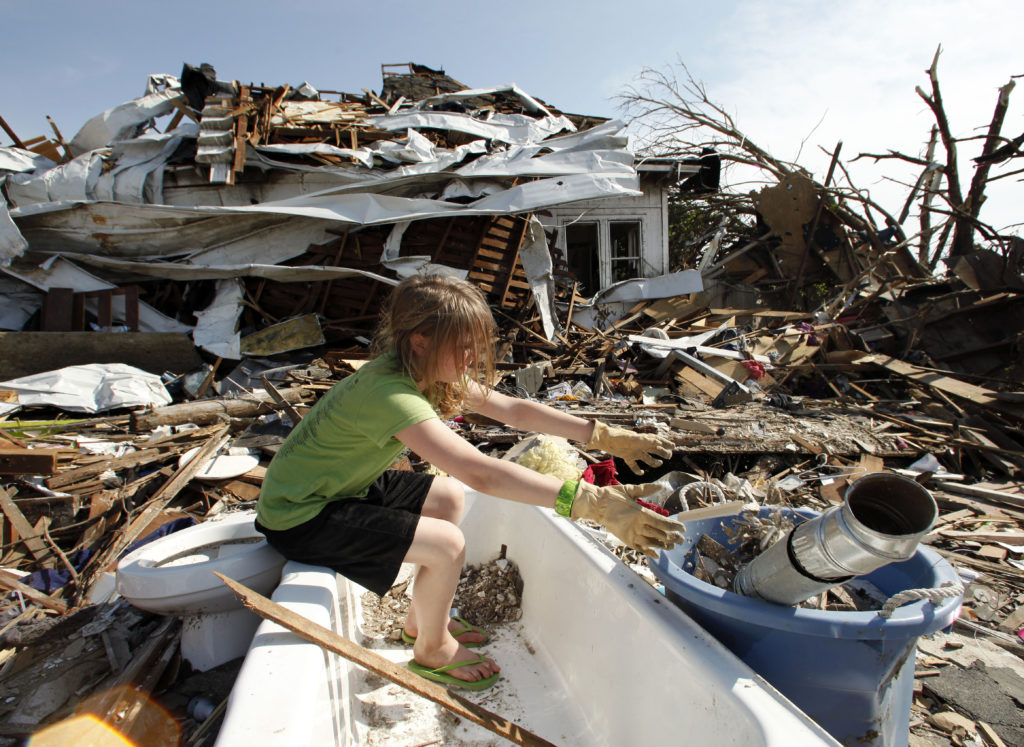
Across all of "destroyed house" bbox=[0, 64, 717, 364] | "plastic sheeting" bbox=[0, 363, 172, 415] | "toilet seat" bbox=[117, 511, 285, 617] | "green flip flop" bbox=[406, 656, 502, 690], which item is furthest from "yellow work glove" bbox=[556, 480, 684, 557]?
"destroyed house" bbox=[0, 64, 717, 364]

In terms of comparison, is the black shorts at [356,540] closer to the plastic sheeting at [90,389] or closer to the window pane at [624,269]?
the plastic sheeting at [90,389]

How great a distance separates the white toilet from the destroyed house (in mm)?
5494

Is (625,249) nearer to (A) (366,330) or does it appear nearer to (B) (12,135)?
(A) (366,330)

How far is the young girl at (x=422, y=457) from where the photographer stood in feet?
4.95

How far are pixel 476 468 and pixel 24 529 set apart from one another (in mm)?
3371

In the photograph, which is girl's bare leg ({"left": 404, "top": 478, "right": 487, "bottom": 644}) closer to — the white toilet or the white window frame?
the white toilet

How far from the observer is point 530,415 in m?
2.08

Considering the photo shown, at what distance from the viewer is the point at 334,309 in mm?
7633

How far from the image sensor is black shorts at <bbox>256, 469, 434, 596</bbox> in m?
1.63

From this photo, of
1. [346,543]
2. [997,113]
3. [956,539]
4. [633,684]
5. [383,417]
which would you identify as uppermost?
[997,113]

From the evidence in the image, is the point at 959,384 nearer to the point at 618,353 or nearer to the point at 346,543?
the point at 618,353

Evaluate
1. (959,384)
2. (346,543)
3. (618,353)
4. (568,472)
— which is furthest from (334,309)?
(959,384)

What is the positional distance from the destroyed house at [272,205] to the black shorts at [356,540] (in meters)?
5.74

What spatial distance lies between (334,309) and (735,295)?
8.21 m
